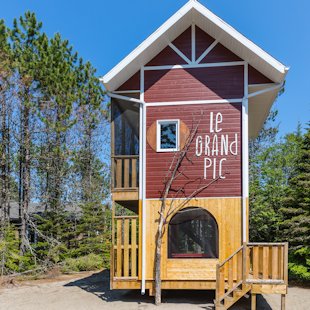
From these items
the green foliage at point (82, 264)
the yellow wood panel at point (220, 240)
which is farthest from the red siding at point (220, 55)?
the green foliage at point (82, 264)

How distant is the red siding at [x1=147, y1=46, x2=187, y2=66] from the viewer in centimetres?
984

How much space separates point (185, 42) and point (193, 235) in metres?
5.21

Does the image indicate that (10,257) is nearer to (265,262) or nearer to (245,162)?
(245,162)

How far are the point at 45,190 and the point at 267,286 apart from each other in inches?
599

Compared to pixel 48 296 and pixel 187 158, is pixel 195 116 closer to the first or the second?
pixel 187 158

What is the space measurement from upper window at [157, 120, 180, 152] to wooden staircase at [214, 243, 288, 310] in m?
3.20

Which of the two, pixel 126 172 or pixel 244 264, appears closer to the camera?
pixel 244 264

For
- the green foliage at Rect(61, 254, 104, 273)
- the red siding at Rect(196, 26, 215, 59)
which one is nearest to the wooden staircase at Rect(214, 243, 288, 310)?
the red siding at Rect(196, 26, 215, 59)

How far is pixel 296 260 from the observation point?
13.0 m

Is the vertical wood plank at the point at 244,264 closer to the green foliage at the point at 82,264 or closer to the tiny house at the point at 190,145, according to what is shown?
the tiny house at the point at 190,145

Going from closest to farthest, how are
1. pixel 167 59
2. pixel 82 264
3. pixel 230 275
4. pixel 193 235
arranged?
pixel 230 275
pixel 193 235
pixel 167 59
pixel 82 264

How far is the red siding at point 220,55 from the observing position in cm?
963

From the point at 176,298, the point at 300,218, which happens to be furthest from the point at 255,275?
the point at 300,218

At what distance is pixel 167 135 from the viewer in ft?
32.1
